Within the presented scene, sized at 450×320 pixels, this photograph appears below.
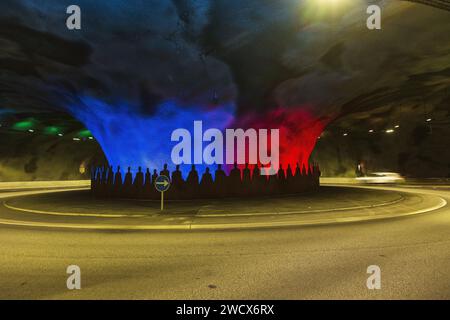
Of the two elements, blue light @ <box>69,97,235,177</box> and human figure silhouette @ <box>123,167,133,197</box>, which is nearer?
blue light @ <box>69,97,235,177</box>

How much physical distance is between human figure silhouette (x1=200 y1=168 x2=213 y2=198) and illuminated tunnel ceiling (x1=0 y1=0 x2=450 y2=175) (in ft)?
8.92

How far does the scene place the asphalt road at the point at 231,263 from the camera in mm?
4203

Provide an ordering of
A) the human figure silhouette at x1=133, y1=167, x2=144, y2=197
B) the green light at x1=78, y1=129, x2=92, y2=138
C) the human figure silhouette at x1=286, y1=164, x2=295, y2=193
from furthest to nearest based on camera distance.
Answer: the green light at x1=78, y1=129, x2=92, y2=138 < the human figure silhouette at x1=286, y1=164, x2=295, y2=193 < the human figure silhouette at x1=133, y1=167, x2=144, y2=197

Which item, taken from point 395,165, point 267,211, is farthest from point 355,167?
point 267,211

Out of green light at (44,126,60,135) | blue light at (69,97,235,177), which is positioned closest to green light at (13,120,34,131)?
green light at (44,126,60,135)

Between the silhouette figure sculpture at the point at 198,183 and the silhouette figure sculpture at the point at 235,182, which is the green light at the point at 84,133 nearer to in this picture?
the silhouette figure sculpture at the point at 198,183

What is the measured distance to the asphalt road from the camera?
13.8 feet

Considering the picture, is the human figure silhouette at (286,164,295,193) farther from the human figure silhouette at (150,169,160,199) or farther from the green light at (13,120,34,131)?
the green light at (13,120,34,131)

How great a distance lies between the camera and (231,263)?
18.3 ft

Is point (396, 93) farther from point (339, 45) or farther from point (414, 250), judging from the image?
point (414, 250)

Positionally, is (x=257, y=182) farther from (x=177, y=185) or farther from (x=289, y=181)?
(x=177, y=185)

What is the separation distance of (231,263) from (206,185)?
10.7 meters

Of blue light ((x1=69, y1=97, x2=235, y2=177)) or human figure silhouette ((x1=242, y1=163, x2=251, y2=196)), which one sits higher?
blue light ((x1=69, y1=97, x2=235, y2=177))

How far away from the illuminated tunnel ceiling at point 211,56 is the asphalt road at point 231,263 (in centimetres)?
764
